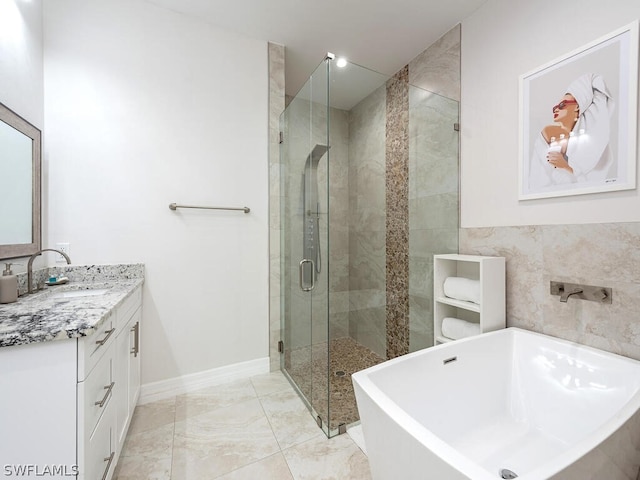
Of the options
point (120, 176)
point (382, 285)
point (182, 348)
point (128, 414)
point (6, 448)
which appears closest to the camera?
point (6, 448)

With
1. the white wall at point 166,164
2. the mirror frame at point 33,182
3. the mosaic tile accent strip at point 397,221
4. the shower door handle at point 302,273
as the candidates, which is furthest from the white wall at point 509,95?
the mirror frame at point 33,182

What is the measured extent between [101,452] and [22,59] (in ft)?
6.71

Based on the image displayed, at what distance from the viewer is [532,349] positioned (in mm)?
1510

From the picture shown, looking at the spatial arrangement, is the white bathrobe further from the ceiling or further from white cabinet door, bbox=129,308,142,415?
white cabinet door, bbox=129,308,142,415

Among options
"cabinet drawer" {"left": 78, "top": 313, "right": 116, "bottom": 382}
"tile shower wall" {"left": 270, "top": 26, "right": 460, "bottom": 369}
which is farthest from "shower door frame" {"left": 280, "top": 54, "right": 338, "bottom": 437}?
"cabinet drawer" {"left": 78, "top": 313, "right": 116, "bottom": 382}

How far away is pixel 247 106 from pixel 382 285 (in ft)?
6.19

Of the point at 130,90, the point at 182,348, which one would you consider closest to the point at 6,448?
the point at 182,348

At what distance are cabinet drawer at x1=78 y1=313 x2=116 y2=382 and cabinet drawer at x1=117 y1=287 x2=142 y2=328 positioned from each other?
0.44ft

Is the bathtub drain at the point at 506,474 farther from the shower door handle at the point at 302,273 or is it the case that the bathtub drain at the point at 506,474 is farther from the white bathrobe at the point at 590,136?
the white bathrobe at the point at 590,136

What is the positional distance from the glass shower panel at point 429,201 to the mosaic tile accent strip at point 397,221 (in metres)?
0.05

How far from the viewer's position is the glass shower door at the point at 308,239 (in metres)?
1.88

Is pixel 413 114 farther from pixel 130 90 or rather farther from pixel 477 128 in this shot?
pixel 130 90

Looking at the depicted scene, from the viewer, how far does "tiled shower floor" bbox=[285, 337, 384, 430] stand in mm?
1744

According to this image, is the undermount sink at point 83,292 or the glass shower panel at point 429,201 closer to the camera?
the undermount sink at point 83,292
